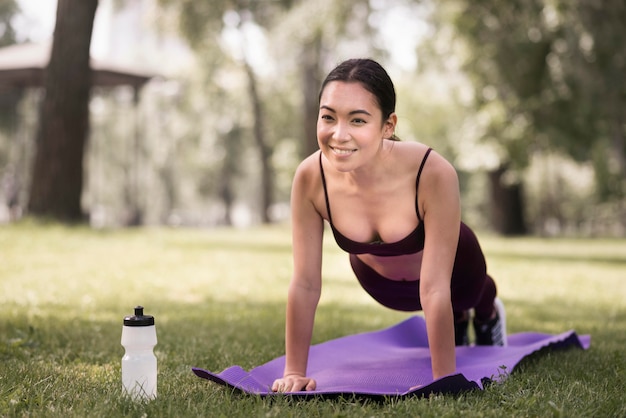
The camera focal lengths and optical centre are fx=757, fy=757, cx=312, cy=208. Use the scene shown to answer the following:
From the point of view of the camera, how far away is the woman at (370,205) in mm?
3062

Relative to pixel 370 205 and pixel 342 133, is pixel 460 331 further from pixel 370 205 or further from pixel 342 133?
pixel 342 133

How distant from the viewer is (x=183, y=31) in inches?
959

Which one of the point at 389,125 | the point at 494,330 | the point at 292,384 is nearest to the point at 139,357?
the point at 292,384

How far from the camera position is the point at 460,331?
14.6ft

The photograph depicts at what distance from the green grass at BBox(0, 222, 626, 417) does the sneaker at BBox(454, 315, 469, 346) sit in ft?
1.72

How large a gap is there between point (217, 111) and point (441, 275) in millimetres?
36735

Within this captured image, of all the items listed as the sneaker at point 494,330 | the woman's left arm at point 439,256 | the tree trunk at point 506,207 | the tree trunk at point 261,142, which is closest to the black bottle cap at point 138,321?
the woman's left arm at point 439,256

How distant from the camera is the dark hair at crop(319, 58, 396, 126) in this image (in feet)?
10.0

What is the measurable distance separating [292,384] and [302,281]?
0.47 meters

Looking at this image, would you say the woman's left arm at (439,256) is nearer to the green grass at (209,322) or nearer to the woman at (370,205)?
the woman at (370,205)

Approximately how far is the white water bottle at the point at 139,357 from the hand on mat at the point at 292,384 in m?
0.52

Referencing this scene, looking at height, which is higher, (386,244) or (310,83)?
(310,83)

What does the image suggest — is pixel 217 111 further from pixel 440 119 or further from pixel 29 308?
pixel 29 308

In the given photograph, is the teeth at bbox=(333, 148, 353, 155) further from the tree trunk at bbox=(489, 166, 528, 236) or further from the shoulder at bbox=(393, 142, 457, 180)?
the tree trunk at bbox=(489, 166, 528, 236)
